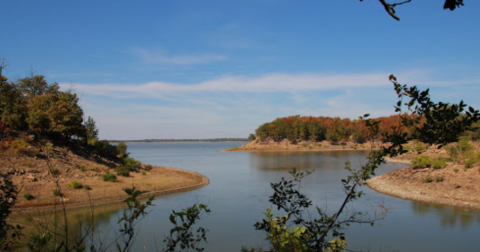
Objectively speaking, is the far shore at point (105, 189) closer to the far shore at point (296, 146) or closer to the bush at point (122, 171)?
the bush at point (122, 171)

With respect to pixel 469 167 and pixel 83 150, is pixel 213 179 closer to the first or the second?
pixel 83 150

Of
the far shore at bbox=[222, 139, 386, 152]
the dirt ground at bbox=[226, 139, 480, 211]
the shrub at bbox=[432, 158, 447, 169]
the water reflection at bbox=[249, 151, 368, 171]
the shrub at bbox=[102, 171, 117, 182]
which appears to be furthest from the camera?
the far shore at bbox=[222, 139, 386, 152]

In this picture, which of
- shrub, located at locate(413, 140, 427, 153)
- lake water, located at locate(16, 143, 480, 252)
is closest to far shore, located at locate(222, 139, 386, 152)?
lake water, located at locate(16, 143, 480, 252)

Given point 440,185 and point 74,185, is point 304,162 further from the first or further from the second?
point 74,185

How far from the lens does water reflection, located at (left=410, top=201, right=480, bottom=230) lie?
16.7 metres

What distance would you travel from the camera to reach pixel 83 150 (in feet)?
99.2

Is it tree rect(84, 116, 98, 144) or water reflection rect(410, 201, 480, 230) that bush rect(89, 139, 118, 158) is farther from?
water reflection rect(410, 201, 480, 230)

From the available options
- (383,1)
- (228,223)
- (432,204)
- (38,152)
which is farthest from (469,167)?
(38,152)

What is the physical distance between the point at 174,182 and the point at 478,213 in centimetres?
2143

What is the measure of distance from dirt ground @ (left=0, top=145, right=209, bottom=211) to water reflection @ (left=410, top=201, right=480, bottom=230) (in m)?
15.7

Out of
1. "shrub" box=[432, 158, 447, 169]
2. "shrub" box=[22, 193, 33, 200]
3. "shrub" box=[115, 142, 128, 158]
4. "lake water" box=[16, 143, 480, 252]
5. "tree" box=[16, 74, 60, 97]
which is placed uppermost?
"tree" box=[16, 74, 60, 97]

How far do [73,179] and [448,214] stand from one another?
24.1 m

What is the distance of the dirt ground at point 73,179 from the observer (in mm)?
20266

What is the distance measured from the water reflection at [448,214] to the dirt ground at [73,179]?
1566 centimetres
